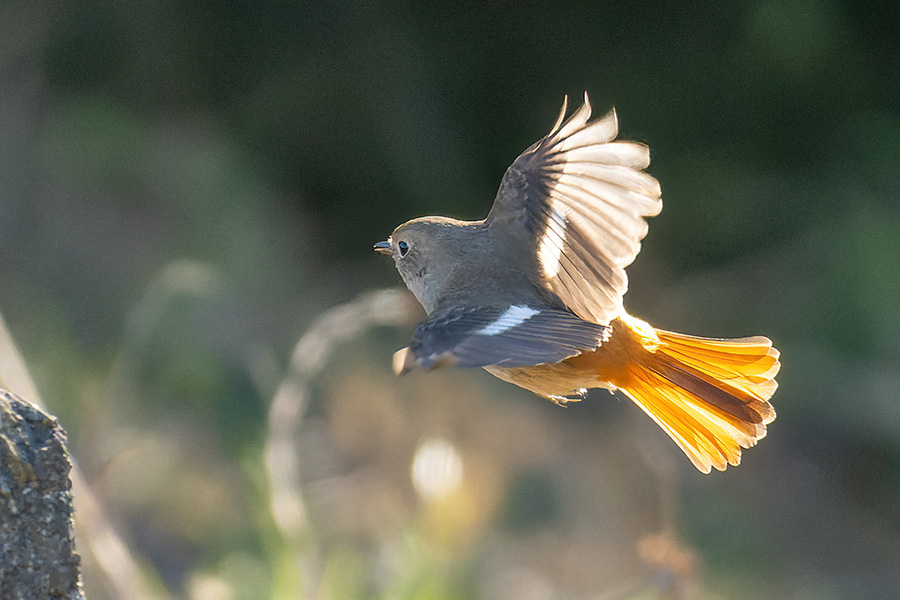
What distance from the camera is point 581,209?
1.88 m

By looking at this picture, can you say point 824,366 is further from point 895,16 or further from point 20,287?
point 20,287

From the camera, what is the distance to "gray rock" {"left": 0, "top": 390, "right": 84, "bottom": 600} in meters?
1.14

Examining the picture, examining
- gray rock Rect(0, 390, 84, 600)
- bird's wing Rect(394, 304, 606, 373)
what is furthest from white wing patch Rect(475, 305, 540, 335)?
gray rock Rect(0, 390, 84, 600)

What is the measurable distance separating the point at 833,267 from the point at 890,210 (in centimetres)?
34

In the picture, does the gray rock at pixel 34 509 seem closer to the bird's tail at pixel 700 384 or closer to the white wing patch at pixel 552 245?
the white wing patch at pixel 552 245

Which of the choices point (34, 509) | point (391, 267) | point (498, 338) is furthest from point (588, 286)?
point (391, 267)

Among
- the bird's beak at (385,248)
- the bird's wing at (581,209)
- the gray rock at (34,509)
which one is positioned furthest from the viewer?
the bird's beak at (385,248)

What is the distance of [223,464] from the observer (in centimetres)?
392

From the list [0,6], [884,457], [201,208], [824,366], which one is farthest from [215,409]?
[884,457]

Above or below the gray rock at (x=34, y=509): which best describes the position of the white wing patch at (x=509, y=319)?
above

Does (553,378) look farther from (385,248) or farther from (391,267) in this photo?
(391,267)

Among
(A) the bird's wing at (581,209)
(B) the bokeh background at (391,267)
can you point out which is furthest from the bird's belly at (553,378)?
(B) the bokeh background at (391,267)

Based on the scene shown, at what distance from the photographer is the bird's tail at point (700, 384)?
6.31 ft

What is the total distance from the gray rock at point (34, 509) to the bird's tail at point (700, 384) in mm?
1164
